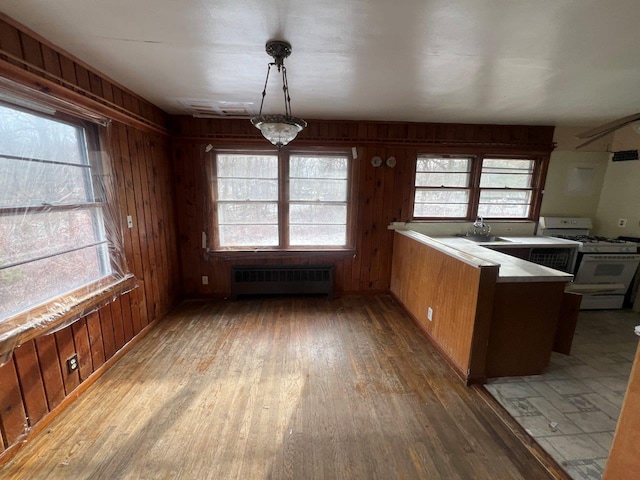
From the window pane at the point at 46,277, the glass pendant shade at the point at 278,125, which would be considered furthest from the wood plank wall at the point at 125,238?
the glass pendant shade at the point at 278,125

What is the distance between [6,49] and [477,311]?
3094 mm

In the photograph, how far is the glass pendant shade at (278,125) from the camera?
1.57 meters

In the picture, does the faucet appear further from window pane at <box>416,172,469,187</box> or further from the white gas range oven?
the white gas range oven

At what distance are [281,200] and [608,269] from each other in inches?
153

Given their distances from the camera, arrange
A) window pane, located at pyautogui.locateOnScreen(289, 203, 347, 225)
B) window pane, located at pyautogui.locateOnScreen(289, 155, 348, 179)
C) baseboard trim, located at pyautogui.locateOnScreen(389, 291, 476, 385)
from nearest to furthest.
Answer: baseboard trim, located at pyautogui.locateOnScreen(389, 291, 476, 385), window pane, located at pyautogui.locateOnScreen(289, 155, 348, 179), window pane, located at pyautogui.locateOnScreen(289, 203, 347, 225)

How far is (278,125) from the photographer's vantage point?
1594 mm

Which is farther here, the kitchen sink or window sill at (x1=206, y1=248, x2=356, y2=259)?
window sill at (x1=206, y1=248, x2=356, y2=259)

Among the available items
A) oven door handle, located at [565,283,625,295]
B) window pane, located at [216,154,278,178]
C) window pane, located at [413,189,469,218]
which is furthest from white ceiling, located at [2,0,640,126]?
oven door handle, located at [565,283,625,295]

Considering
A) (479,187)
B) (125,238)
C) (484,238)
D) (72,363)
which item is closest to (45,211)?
(125,238)

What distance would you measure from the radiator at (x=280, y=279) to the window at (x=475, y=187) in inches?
58.9

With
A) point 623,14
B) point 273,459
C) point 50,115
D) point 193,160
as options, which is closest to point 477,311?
point 273,459

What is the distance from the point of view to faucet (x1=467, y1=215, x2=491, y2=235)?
11.5 ft

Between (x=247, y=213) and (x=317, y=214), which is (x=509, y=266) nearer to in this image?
(x=317, y=214)

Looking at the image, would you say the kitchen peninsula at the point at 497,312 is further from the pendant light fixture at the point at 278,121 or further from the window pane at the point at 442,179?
the pendant light fixture at the point at 278,121
